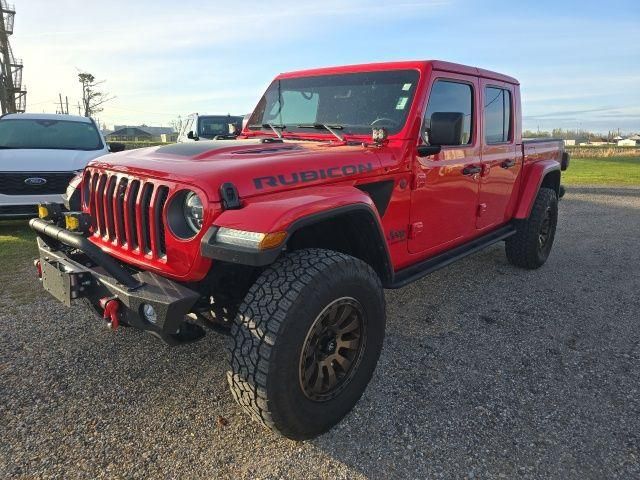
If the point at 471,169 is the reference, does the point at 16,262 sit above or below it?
below

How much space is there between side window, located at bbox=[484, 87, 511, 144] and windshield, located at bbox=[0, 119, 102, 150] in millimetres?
6075

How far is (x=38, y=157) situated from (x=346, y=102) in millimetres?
5162

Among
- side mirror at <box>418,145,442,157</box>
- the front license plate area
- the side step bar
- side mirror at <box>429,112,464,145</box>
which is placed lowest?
the side step bar

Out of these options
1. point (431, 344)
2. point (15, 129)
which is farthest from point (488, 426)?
point (15, 129)

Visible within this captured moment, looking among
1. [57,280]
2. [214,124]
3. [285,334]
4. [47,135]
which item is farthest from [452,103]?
[214,124]

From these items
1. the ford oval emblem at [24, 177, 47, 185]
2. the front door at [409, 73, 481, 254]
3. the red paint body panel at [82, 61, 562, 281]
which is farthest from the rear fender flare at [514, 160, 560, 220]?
the ford oval emblem at [24, 177, 47, 185]

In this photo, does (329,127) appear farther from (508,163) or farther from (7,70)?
(7,70)

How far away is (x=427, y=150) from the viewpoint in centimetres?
323

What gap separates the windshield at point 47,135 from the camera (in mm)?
7191

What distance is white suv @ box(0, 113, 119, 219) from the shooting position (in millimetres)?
6352

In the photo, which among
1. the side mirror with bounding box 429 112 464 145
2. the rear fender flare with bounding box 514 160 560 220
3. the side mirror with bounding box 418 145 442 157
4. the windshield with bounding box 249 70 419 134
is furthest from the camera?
the rear fender flare with bounding box 514 160 560 220

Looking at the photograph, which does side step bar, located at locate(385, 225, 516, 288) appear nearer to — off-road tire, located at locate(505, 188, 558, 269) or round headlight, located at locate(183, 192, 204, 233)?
off-road tire, located at locate(505, 188, 558, 269)

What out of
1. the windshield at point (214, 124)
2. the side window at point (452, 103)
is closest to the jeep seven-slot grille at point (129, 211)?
the side window at point (452, 103)

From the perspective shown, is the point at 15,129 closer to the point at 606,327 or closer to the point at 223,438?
the point at 223,438
